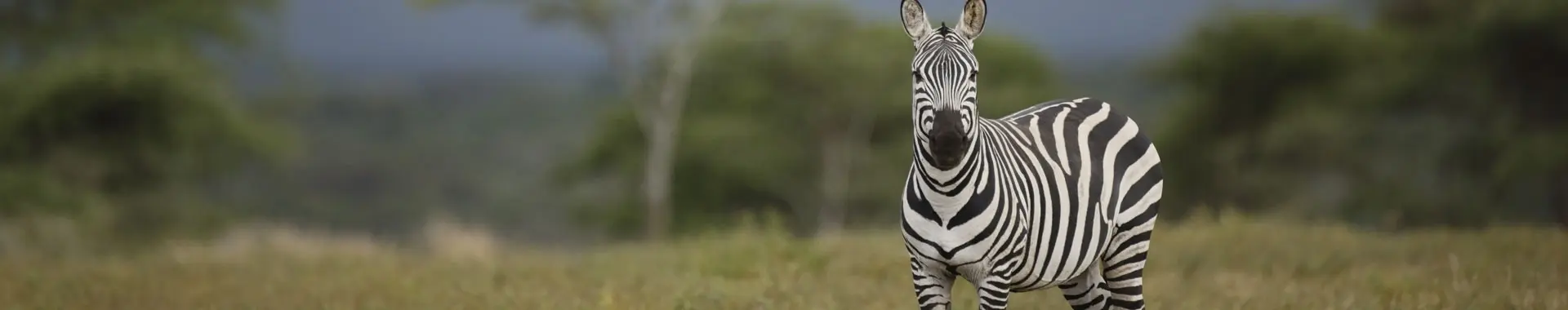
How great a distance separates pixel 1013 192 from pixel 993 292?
1.17ft

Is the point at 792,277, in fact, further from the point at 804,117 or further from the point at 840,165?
the point at 804,117

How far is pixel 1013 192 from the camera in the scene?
4.80 meters

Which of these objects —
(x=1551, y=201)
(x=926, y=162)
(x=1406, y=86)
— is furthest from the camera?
(x=1406, y=86)

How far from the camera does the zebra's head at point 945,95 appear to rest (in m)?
4.29

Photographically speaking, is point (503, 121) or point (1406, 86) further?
point (503, 121)

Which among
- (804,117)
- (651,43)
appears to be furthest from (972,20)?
(804,117)

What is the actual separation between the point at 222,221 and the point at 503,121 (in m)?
16.6

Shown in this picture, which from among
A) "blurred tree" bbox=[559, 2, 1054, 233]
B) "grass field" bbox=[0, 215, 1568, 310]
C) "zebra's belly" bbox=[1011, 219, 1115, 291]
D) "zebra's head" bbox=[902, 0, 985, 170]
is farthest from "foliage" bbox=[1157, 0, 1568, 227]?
"zebra's head" bbox=[902, 0, 985, 170]

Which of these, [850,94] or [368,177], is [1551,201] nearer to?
[850,94]

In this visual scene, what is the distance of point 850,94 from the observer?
29719mm


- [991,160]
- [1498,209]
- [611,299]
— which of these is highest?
[991,160]

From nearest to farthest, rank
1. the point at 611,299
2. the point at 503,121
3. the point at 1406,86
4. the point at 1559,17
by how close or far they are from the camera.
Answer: the point at 611,299 < the point at 1559,17 < the point at 1406,86 < the point at 503,121

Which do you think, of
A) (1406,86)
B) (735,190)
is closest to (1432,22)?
(1406,86)

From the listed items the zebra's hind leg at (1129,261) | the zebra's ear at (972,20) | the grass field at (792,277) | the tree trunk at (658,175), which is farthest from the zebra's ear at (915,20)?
the tree trunk at (658,175)
